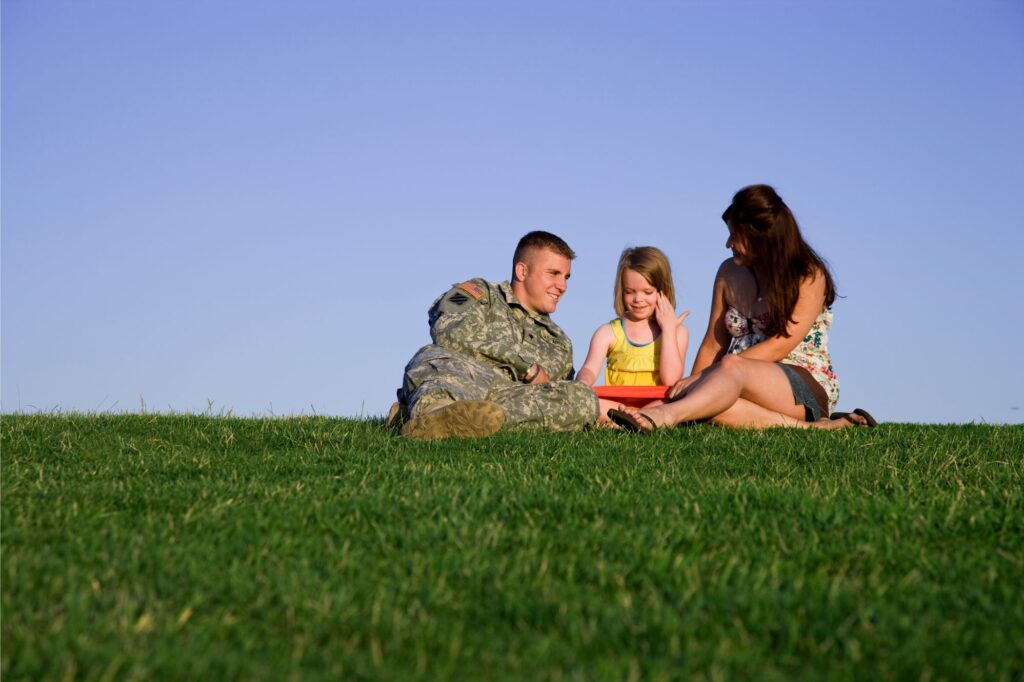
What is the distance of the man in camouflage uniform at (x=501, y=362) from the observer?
7754 mm

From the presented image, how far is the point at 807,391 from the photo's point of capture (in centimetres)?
903

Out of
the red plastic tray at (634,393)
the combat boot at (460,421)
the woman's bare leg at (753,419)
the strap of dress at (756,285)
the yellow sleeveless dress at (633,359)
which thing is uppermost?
the strap of dress at (756,285)

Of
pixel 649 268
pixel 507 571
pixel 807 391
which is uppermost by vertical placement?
pixel 649 268

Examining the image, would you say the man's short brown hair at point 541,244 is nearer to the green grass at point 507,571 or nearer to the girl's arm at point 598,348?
the girl's arm at point 598,348

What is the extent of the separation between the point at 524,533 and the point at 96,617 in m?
1.66

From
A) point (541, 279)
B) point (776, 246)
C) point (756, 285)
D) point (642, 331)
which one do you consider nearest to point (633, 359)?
point (642, 331)

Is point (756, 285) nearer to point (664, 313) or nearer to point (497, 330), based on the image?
point (664, 313)

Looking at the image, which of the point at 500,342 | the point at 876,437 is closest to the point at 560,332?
the point at 500,342

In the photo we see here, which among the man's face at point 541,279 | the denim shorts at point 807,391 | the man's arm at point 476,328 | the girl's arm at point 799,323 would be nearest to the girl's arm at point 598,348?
the man's face at point 541,279

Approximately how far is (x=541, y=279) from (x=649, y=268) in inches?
46.3

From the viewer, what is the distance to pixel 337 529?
13.6ft

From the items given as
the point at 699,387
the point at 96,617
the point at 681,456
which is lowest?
the point at 96,617

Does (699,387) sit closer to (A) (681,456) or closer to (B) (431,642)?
(A) (681,456)

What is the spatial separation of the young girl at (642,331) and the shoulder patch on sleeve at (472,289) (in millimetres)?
1517
